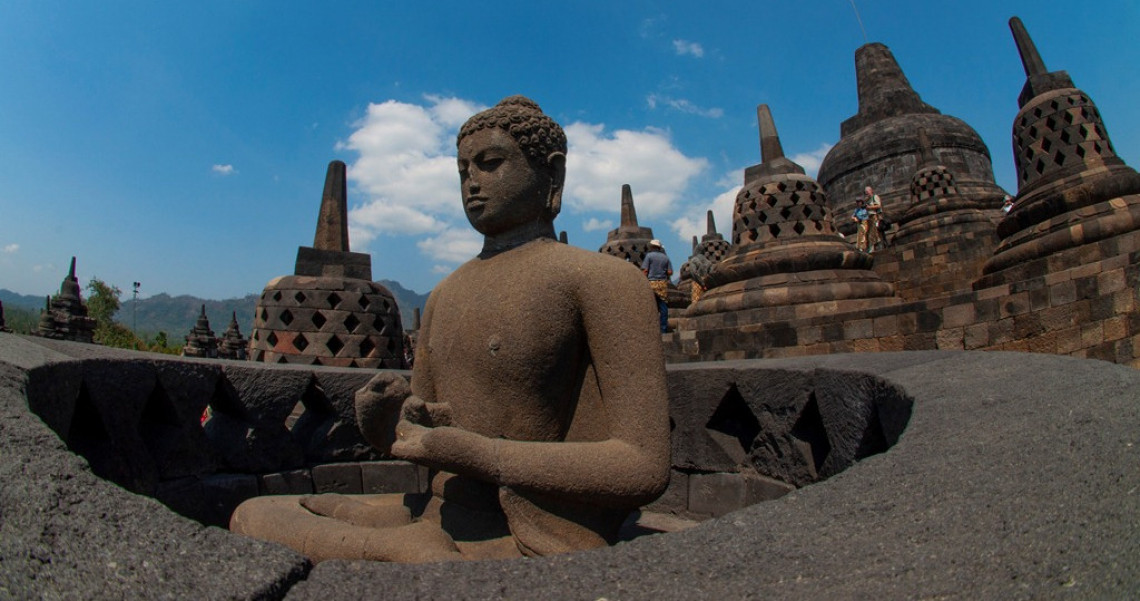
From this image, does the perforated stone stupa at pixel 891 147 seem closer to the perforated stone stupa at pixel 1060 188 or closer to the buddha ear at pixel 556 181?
the perforated stone stupa at pixel 1060 188

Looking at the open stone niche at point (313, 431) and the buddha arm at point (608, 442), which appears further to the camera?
the open stone niche at point (313, 431)

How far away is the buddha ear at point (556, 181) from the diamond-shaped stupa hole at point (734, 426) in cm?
129

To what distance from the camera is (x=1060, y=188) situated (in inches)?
220

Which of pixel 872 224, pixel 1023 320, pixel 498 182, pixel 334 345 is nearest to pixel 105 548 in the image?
pixel 498 182

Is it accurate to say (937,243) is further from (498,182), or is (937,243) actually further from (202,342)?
(202,342)

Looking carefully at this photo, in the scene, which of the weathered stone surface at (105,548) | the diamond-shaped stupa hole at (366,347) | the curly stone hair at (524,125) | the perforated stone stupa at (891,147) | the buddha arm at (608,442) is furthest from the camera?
the perforated stone stupa at (891,147)

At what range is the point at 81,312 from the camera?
15758 mm

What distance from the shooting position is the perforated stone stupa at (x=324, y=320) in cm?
503

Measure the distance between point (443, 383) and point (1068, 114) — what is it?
279 inches

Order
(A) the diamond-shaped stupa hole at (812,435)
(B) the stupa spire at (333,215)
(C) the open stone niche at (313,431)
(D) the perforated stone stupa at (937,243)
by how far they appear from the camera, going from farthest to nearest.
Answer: (D) the perforated stone stupa at (937,243) → (B) the stupa spire at (333,215) → (A) the diamond-shaped stupa hole at (812,435) → (C) the open stone niche at (313,431)

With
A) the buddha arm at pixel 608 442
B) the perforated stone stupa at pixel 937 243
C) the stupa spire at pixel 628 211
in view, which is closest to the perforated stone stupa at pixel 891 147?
the perforated stone stupa at pixel 937 243

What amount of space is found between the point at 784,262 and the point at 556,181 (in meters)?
5.00

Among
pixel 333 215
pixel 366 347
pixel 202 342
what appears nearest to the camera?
pixel 366 347

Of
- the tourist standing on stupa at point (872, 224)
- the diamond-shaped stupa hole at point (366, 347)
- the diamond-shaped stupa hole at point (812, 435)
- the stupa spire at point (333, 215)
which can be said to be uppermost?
the tourist standing on stupa at point (872, 224)
